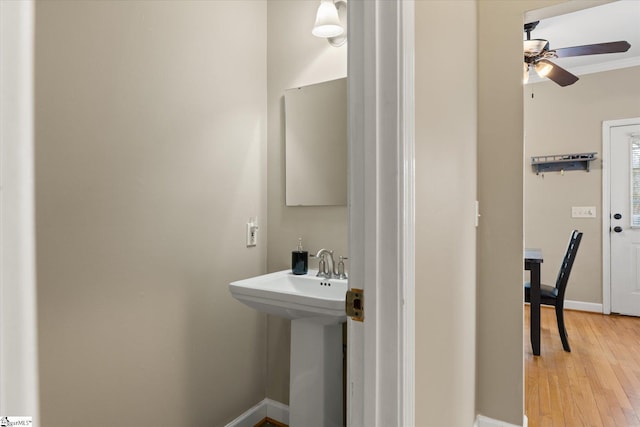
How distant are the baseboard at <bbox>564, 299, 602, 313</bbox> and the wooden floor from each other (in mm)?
265

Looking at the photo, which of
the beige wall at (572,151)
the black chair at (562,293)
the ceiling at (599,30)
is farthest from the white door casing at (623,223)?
the black chair at (562,293)

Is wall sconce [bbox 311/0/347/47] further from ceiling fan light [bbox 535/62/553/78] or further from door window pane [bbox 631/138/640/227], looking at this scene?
door window pane [bbox 631/138/640/227]

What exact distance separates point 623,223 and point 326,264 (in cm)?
392

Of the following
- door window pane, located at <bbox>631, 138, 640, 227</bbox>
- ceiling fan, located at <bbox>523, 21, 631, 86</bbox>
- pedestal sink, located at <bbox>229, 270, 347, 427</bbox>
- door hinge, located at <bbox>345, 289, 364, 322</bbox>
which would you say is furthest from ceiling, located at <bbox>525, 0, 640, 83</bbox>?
door hinge, located at <bbox>345, 289, 364, 322</bbox>

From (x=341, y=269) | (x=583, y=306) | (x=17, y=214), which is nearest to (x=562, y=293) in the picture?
(x=583, y=306)

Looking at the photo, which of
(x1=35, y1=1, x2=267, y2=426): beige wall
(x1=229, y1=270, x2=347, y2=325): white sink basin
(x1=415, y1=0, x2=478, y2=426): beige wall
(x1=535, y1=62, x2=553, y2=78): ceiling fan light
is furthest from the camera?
(x1=535, y1=62, x2=553, y2=78): ceiling fan light

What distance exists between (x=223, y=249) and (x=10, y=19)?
1.64 metres

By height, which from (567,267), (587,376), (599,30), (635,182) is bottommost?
(587,376)

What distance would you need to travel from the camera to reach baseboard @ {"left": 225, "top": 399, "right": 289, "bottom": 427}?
1.98m

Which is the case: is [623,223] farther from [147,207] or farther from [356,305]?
[147,207]

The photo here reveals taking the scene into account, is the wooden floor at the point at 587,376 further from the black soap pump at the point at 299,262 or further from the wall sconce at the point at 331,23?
the wall sconce at the point at 331,23

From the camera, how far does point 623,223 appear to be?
3979mm

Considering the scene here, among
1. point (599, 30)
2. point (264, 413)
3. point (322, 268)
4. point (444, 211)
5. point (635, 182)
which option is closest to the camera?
point (444, 211)

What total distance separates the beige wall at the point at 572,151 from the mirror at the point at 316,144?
355 centimetres
